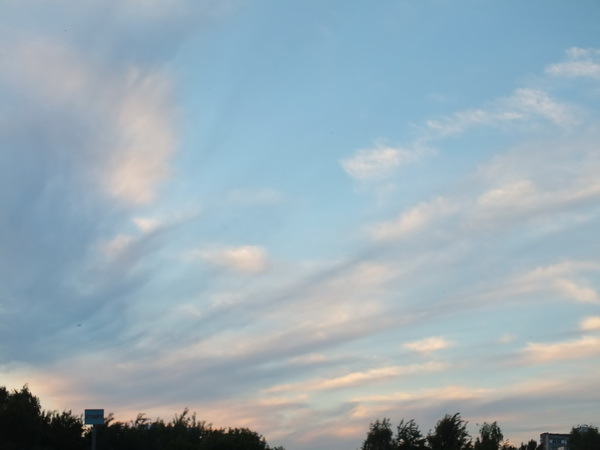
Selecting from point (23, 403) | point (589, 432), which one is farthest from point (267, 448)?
point (589, 432)

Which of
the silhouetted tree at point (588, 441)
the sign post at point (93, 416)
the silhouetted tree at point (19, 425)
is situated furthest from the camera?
the silhouetted tree at point (588, 441)

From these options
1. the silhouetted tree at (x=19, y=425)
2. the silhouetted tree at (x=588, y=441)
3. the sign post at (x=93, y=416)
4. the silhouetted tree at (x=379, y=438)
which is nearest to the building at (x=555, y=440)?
the silhouetted tree at (x=588, y=441)

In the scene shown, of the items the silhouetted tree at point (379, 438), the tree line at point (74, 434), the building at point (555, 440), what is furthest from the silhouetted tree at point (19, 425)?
the building at point (555, 440)

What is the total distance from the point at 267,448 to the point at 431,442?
18.0 m

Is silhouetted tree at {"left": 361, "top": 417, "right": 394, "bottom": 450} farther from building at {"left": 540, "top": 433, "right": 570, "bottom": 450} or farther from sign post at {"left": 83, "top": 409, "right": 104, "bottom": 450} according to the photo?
building at {"left": 540, "top": 433, "right": 570, "bottom": 450}

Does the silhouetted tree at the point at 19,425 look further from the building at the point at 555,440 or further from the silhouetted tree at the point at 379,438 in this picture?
the building at the point at 555,440

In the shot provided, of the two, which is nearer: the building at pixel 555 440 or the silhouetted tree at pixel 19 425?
the silhouetted tree at pixel 19 425

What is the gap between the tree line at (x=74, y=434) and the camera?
192 ft

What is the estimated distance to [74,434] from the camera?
222 ft

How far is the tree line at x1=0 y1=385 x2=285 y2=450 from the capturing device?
58.7 metres

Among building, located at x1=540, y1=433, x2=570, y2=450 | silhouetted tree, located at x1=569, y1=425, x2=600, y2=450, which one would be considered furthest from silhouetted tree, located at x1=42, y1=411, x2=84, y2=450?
building, located at x1=540, y1=433, x2=570, y2=450

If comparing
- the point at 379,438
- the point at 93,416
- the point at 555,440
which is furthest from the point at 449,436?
the point at 555,440

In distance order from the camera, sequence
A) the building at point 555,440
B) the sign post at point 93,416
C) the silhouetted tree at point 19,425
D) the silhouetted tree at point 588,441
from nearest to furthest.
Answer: the sign post at point 93,416
the silhouetted tree at point 19,425
the silhouetted tree at point 588,441
the building at point 555,440

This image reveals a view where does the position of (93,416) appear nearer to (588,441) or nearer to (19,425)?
(19,425)
